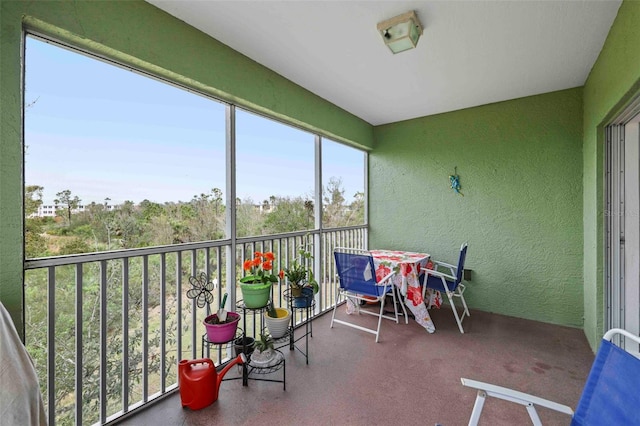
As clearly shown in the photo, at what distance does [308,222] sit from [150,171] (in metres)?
1.77

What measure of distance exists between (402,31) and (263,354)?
97.9 inches

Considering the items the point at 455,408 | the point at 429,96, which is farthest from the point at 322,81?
the point at 455,408

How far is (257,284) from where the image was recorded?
208 centimetres

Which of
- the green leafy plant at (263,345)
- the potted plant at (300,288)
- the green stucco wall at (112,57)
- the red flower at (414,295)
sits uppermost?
the green stucco wall at (112,57)

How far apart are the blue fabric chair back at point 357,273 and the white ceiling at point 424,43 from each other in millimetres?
1750

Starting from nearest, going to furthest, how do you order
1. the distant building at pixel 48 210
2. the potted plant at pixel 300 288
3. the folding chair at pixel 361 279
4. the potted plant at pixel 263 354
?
the distant building at pixel 48 210
the potted plant at pixel 263 354
the potted plant at pixel 300 288
the folding chair at pixel 361 279

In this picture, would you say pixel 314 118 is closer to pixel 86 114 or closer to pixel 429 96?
pixel 429 96

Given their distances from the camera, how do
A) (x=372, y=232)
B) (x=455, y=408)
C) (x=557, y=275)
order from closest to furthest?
(x=455, y=408), (x=557, y=275), (x=372, y=232)

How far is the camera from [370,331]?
273cm

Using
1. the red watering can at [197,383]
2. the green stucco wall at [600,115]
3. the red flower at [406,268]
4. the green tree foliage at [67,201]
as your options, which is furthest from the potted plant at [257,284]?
the green stucco wall at [600,115]

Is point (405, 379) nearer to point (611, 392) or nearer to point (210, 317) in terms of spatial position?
point (611, 392)

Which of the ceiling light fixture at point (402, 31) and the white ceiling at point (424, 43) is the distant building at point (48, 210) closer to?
the white ceiling at point (424, 43)

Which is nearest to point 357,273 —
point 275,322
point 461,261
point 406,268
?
point 406,268

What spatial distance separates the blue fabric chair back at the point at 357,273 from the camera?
269 cm
